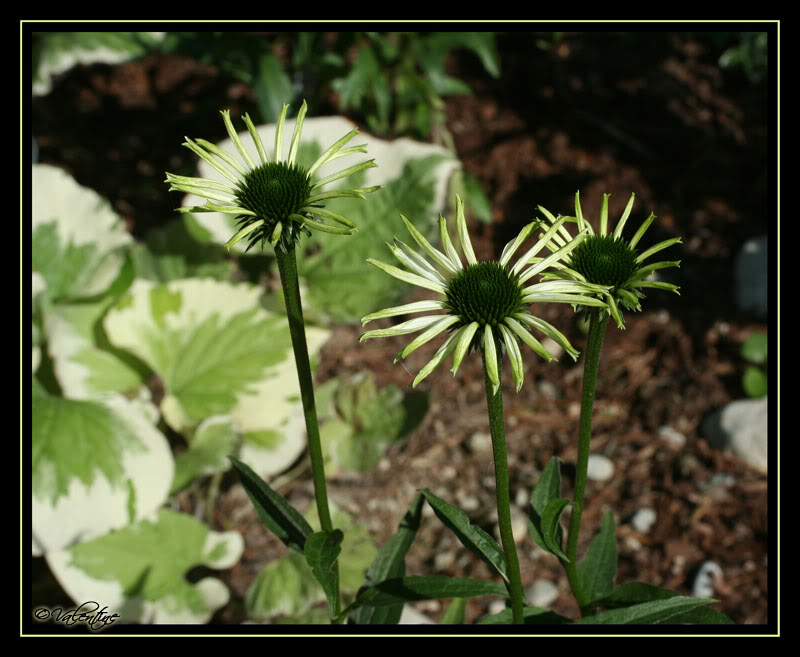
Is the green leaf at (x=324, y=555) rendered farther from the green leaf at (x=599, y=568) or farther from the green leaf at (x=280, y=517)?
the green leaf at (x=599, y=568)

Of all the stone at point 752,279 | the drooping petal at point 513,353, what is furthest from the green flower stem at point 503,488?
the stone at point 752,279

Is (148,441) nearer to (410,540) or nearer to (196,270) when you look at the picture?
(196,270)

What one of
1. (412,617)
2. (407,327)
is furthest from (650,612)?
(412,617)

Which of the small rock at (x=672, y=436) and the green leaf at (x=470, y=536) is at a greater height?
the green leaf at (x=470, y=536)

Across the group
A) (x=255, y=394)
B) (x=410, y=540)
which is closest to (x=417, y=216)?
(x=255, y=394)

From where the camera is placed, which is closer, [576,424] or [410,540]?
[410,540]
